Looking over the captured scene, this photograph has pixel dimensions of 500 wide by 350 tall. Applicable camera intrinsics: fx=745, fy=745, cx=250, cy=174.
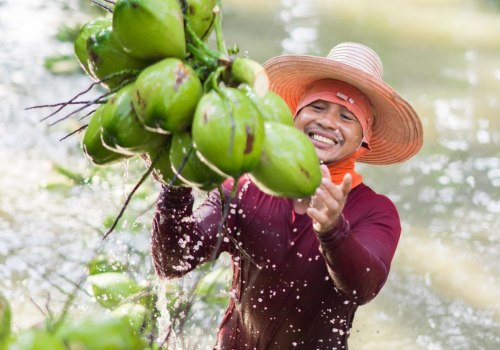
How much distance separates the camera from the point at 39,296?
151 inches

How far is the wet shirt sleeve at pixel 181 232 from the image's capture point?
1.80 meters

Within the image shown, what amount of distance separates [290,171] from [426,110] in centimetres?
630

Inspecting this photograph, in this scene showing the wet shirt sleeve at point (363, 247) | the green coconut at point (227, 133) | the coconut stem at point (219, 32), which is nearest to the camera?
the green coconut at point (227, 133)

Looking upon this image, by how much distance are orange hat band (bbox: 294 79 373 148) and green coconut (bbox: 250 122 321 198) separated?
3.84 feet

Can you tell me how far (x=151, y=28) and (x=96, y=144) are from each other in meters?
0.24

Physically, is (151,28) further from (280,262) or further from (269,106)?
(280,262)

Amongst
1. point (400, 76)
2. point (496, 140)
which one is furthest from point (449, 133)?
point (400, 76)

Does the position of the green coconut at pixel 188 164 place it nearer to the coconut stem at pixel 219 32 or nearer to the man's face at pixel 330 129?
the coconut stem at pixel 219 32

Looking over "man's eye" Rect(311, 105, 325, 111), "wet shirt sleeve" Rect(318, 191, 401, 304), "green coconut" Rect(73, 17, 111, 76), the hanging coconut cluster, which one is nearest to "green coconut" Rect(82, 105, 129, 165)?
the hanging coconut cluster

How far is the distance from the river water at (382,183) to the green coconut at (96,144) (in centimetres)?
88

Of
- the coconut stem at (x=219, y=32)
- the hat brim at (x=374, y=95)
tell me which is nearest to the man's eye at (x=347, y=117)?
the hat brim at (x=374, y=95)

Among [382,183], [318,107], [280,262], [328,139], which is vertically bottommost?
[280,262]

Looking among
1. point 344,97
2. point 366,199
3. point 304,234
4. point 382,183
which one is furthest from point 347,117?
point 382,183

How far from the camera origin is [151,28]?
1.15m
